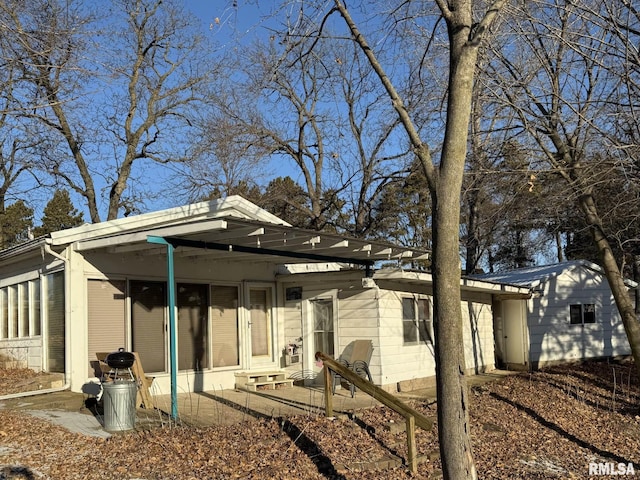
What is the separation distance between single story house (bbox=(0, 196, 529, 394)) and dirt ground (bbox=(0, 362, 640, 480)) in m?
1.83

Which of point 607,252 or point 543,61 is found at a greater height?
point 543,61

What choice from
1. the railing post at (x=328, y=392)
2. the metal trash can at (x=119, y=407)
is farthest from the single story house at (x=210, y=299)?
the railing post at (x=328, y=392)

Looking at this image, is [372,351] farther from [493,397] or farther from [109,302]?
[109,302]

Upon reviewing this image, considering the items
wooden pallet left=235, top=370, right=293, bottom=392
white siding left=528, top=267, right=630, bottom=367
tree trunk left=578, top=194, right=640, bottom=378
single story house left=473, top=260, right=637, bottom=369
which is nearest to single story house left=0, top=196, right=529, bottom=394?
wooden pallet left=235, top=370, right=293, bottom=392

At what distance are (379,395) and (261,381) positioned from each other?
5.23m

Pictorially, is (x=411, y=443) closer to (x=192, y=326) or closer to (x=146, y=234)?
(x=146, y=234)

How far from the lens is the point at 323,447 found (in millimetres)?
8016

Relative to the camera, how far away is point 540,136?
1170 cm

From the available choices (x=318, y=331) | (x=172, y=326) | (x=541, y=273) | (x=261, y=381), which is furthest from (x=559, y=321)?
(x=172, y=326)

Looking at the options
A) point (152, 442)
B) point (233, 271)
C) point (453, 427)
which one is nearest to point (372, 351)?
point (233, 271)

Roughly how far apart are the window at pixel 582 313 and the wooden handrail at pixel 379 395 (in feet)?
38.1

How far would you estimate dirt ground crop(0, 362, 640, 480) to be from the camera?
6945 millimetres

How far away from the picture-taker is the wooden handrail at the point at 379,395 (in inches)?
298

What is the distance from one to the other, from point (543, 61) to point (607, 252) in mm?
3709
